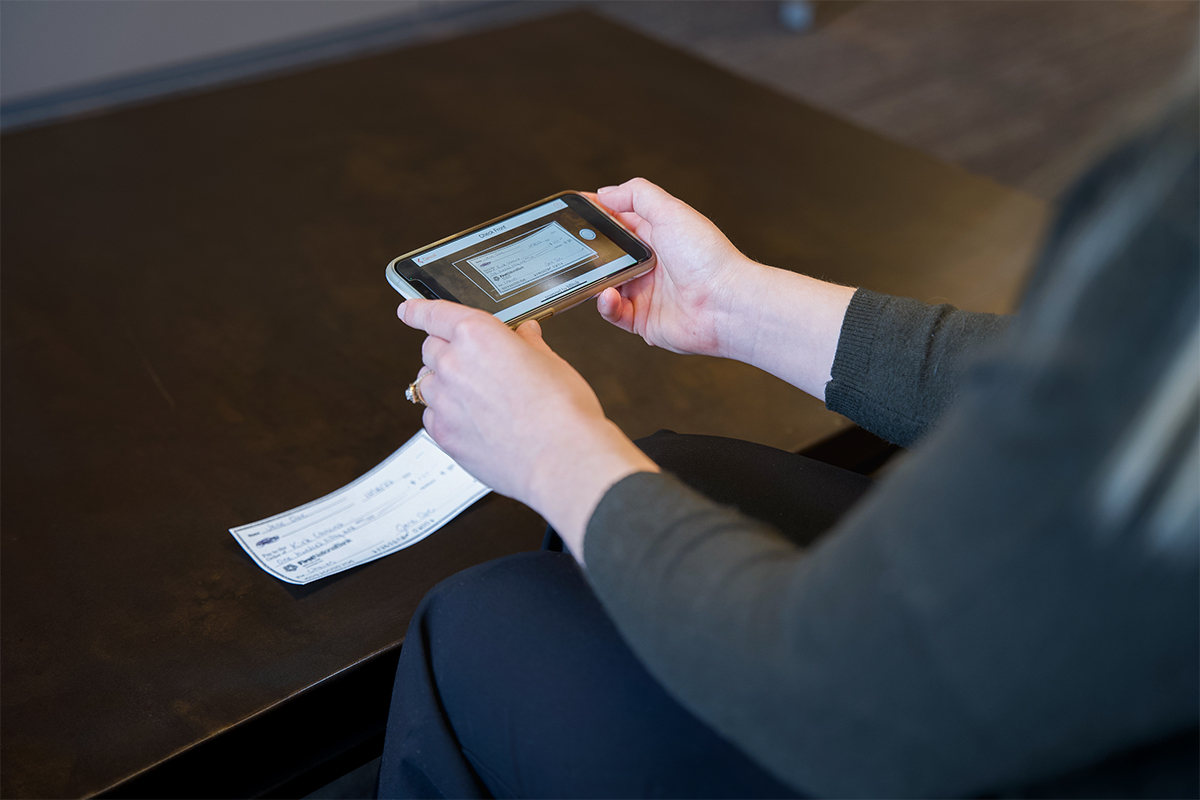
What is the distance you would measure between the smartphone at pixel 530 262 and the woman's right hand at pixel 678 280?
23mm

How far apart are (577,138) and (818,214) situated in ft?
1.45

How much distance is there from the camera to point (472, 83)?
5.67 ft

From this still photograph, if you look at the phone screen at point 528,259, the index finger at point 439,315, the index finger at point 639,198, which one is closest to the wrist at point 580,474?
the index finger at point 439,315

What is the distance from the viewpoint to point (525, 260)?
Result: 871 mm

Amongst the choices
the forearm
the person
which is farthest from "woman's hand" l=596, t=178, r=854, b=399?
the person

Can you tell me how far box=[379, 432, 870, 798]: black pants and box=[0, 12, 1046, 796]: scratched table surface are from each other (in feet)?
0.67

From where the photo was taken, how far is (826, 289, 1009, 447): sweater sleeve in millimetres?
721

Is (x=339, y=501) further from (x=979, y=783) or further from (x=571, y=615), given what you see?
(x=979, y=783)

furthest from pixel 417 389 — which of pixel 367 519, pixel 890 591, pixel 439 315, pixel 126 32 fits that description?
pixel 126 32

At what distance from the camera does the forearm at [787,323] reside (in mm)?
802

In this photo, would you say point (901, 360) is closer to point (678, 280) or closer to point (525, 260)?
point (678, 280)

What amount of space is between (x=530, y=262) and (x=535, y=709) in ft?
1.50

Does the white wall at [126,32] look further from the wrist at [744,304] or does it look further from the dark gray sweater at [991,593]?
the dark gray sweater at [991,593]

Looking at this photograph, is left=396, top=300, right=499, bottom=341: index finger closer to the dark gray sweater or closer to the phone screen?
the phone screen
